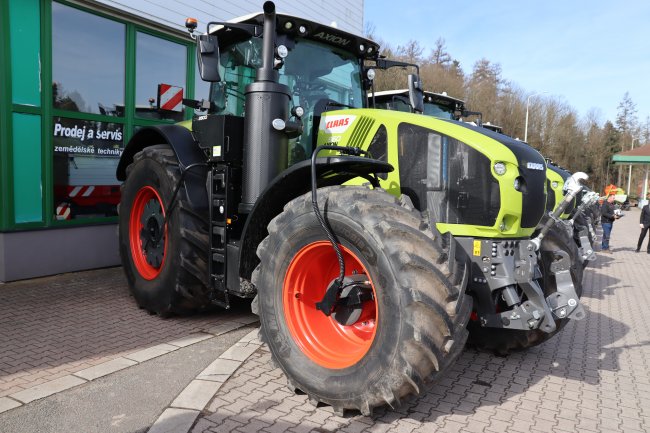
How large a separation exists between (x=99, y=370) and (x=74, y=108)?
14.4 ft

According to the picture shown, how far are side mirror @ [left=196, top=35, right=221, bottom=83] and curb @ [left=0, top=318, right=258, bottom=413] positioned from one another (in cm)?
219

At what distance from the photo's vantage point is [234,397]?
3.56m

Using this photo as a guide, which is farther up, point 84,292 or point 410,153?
point 410,153

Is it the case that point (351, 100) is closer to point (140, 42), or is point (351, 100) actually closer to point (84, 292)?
point (84, 292)

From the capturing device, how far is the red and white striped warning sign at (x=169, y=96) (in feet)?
26.4

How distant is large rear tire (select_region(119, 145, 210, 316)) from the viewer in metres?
4.79

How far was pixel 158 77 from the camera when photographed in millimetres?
8320

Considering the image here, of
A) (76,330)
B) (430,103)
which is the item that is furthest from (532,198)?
(430,103)

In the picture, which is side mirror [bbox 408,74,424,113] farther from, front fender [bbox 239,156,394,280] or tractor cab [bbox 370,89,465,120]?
tractor cab [bbox 370,89,465,120]

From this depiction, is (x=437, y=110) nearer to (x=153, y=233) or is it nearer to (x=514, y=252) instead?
(x=153, y=233)

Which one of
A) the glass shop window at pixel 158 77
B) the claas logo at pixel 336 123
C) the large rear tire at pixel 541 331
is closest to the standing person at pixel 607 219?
the large rear tire at pixel 541 331

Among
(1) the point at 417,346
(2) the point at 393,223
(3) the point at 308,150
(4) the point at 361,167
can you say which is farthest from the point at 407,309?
(3) the point at 308,150

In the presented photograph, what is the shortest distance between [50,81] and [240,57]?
315 cm

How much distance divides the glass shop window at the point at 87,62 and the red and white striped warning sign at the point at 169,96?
590 millimetres
